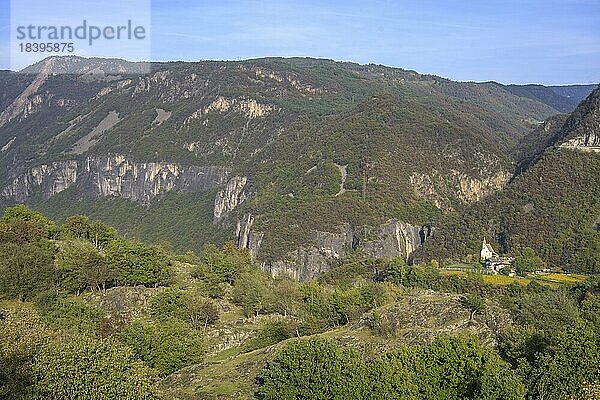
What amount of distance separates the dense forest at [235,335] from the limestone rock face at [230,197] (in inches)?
3504

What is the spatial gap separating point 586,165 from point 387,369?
97321mm

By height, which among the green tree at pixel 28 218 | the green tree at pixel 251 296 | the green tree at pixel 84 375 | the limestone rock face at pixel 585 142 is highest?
the limestone rock face at pixel 585 142

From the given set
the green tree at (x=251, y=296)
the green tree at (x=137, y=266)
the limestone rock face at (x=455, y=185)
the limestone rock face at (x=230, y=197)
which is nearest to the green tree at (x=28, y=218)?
the green tree at (x=137, y=266)

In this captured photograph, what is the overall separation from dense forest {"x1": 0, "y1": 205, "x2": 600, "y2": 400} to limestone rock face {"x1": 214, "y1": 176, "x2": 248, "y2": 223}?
292ft

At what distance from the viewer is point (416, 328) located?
37562mm

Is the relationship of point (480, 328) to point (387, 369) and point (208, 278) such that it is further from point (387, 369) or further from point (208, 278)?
point (208, 278)

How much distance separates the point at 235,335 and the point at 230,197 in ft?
372

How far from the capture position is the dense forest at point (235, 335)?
81.5 feet

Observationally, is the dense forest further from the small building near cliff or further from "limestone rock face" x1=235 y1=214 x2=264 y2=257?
"limestone rock face" x1=235 y1=214 x2=264 y2=257

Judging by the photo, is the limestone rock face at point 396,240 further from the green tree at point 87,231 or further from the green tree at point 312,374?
the green tree at point 312,374

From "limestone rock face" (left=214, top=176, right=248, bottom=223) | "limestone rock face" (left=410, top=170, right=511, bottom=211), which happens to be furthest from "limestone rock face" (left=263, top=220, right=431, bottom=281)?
"limestone rock face" (left=214, top=176, right=248, bottom=223)

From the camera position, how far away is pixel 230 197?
15738cm

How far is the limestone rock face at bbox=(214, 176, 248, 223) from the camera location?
15475cm

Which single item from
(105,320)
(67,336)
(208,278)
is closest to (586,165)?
(208,278)
